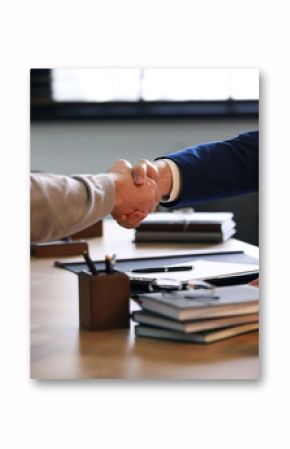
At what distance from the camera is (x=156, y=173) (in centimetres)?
196

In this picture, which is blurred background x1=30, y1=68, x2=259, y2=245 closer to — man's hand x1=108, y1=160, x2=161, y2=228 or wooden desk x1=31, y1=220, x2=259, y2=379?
man's hand x1=108, y1=160, x2=161, y2=228

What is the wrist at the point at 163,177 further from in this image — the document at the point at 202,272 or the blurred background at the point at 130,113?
the document at the point at 202,272

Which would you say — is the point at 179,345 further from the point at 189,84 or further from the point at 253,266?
the point at 189,84

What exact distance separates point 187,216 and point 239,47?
1135 millimetres

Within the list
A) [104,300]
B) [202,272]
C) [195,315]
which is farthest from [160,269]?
[195,315]

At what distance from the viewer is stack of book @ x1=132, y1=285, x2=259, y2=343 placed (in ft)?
5.05

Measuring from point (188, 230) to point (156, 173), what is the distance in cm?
78

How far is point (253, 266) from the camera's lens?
1.99 m

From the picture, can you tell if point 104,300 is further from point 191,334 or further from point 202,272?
point 202,272

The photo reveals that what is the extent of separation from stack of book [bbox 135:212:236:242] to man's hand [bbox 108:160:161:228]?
0.66 m

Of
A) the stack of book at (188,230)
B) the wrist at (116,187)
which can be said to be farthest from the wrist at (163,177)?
the stack of book at (188,230)

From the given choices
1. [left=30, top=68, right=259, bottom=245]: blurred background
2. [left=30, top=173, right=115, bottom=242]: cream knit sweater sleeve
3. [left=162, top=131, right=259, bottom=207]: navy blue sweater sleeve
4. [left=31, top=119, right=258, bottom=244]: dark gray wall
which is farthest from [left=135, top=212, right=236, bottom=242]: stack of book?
[left=30, top=173, right=115, bottom=242]: cream knit sweater sleeve

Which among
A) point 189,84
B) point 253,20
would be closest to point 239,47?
point 253,20

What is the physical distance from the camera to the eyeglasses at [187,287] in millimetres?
1596
